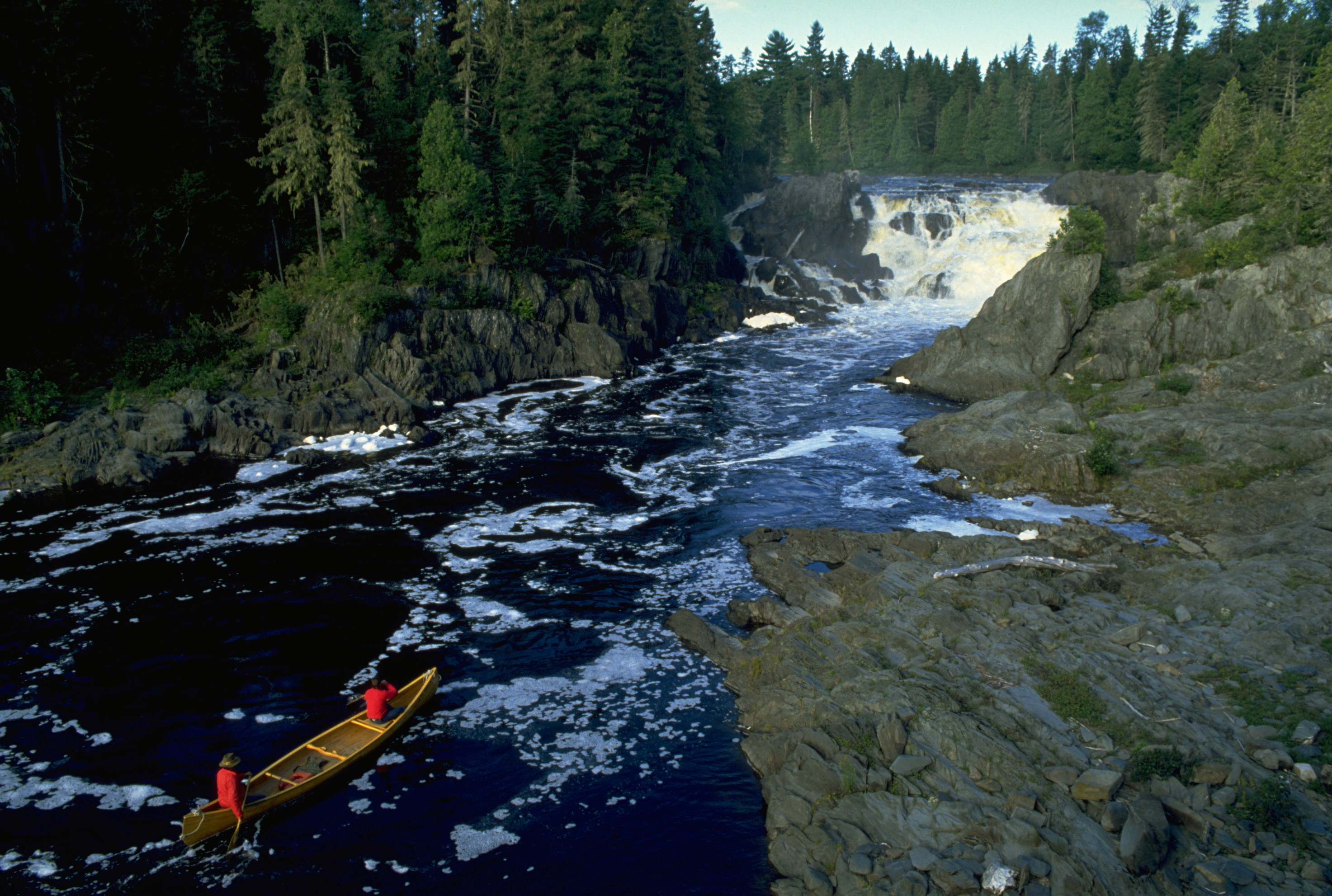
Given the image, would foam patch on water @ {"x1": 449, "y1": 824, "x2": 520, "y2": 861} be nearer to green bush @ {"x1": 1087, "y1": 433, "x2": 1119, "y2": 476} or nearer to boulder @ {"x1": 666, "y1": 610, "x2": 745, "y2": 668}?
boulder @ {"x1": 666, "y1": 610, "x2": 745, "y2": 668}

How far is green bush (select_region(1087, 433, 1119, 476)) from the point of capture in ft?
83.4

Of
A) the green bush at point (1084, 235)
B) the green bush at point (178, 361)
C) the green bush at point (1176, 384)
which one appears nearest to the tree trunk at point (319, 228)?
the green bush at point (178, 361)

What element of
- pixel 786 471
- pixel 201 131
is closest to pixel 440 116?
pixel 201 131

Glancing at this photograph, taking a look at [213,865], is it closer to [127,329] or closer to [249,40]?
[127,329]

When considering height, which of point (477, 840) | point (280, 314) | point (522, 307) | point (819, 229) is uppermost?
point (819, 229)

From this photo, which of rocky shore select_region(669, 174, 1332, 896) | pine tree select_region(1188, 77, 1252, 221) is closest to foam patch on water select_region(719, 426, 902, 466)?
rocky shore select_region(669, 174, 1332, 896)

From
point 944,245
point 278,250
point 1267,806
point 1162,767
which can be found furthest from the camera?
point 944,245

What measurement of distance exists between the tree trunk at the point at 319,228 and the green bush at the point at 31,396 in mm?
13994

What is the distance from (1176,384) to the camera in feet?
103

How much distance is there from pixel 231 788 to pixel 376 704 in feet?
9.29

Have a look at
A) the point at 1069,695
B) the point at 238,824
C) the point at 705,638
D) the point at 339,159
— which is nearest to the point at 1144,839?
the point at 1069,695

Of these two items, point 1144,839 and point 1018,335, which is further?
point 1018,335

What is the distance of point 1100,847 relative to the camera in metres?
10.6

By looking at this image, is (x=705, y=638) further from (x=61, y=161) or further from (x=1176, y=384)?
(x=61, y=161)
